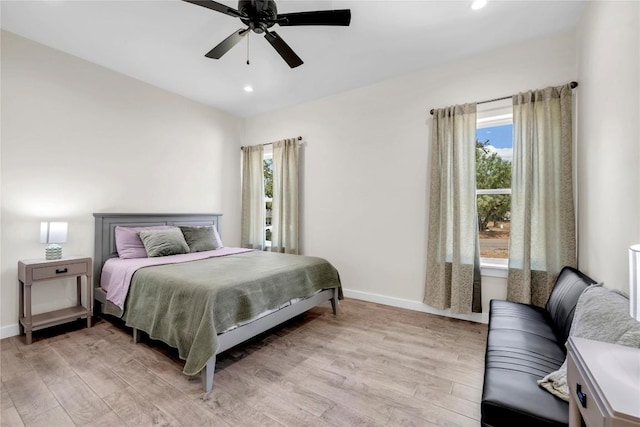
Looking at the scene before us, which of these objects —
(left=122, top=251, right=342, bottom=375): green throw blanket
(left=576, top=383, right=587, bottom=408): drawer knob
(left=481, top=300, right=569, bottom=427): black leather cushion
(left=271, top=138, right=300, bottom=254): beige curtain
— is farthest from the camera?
(left=271, top=138, right=300, bottom=254): beige curtain

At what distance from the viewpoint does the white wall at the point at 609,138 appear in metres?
1.55

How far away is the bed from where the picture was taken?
200cm

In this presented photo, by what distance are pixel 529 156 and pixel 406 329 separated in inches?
82.9

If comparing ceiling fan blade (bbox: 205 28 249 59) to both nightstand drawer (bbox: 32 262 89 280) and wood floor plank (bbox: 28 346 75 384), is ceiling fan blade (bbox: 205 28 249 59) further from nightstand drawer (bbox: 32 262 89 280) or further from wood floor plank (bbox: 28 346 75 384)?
wood floor plank (bbox: 28 346 75 384)

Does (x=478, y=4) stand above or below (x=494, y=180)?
above

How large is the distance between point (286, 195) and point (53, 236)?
273 centimetres

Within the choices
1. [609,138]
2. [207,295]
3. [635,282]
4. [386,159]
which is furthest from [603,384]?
[386,159]

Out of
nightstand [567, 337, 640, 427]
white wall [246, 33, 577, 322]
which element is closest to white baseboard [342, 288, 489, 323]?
white wall [246, 33, 577, 322]

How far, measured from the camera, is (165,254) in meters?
3.35

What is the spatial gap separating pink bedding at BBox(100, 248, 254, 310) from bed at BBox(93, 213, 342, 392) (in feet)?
0.07

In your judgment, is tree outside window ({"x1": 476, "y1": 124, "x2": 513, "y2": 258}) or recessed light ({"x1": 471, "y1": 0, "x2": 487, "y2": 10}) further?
tree outside window ({"x1": 476, "y1": 124, "x2": 513, "y2": 258})

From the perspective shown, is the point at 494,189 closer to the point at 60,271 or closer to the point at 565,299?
the point at 565,299

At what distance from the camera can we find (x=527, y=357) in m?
1.57

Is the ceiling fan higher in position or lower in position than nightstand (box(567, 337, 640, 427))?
higher
